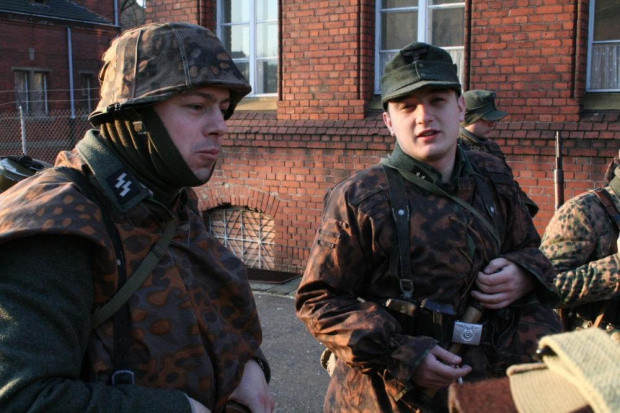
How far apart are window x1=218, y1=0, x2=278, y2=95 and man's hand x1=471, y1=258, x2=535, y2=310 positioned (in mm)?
6916

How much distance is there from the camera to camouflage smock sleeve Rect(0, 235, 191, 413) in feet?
5.19

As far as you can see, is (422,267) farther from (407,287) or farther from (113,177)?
(113,177)

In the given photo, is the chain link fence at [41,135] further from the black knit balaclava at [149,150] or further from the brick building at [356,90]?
the black knit balaclava at [149,150]

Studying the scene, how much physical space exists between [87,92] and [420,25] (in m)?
20.6

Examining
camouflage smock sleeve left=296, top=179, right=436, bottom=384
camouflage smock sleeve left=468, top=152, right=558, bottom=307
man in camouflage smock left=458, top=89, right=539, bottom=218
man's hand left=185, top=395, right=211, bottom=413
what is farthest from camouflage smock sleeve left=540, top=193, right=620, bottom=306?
man in camouflage smock left=458, top=89, right=539, bottom=218

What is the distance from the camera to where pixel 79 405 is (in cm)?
163

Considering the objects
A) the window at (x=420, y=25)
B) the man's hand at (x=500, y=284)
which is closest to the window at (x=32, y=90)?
the window at (x=420, y=25)

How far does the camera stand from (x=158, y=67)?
80.6 inches

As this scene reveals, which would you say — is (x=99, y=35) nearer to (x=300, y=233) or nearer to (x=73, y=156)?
(x=300, y=233)

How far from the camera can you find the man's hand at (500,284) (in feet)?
8.54

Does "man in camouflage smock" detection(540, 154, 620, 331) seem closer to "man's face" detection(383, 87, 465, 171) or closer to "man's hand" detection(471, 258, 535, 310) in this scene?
"man's hand" detection(471, 258, 535, 310)

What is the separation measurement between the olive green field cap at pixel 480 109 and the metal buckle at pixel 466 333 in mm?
3886

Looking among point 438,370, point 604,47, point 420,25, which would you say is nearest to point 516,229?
point 438,370

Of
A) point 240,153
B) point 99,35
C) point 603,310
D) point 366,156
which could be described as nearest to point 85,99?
point 99,35
